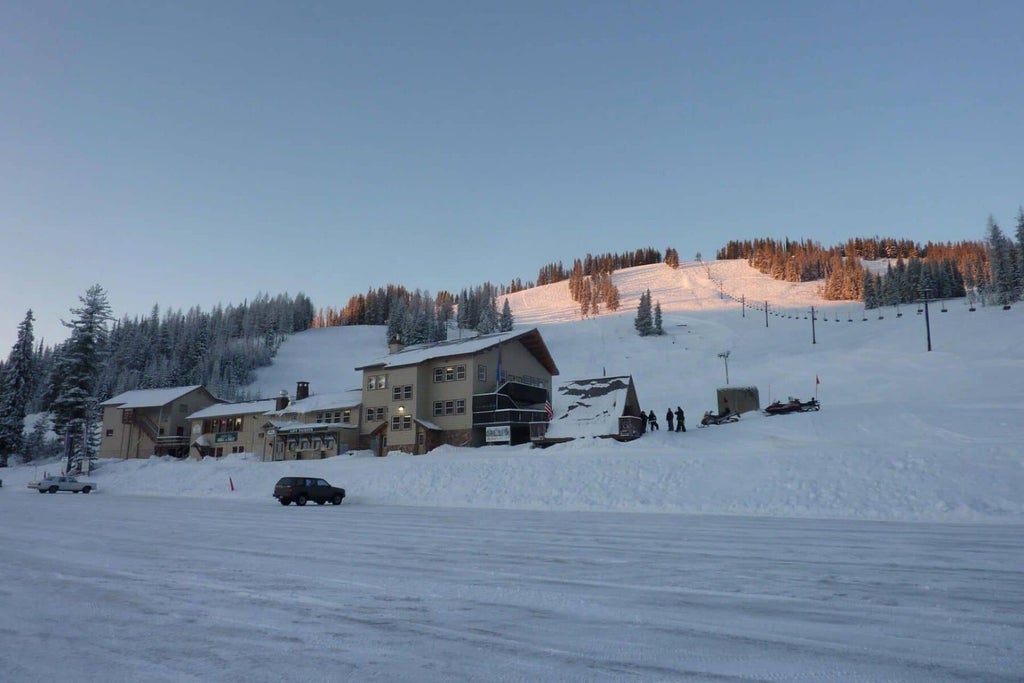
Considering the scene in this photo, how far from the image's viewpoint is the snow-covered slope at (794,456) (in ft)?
77.4

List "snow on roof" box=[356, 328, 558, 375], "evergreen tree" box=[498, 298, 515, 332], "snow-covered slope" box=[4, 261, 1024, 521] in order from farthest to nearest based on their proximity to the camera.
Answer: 1. "evergreen tree" box=[498, 298, 515, 332]
2. "snow on roof" box=[356, 328, 558, 375]
3. "snow-covered slope" box=[4, 261, 1024, 521]

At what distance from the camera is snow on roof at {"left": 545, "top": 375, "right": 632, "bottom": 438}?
4328 centimetres

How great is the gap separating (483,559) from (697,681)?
7753 mm

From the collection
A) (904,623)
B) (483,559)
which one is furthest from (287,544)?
(904,623)

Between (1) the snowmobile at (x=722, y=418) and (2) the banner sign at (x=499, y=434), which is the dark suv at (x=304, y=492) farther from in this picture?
(1) the snowmobile at (x=722, y=418)

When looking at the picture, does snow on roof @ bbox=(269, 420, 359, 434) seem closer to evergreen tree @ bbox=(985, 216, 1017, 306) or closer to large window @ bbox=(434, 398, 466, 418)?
large window @ bbox=(434, 398, 466, 418)

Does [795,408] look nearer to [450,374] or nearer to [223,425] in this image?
[450,374]

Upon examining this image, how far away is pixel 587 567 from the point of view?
1212 cm

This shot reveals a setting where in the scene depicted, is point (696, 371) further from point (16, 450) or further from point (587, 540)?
point (16, 450)

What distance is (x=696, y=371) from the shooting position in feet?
275

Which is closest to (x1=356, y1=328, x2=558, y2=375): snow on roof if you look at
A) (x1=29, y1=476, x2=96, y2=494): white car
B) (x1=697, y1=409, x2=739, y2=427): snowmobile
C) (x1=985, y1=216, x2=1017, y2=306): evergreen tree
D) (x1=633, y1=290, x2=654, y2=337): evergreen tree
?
(x1=697, y1=409, x2=739, y2=427): snowmobile

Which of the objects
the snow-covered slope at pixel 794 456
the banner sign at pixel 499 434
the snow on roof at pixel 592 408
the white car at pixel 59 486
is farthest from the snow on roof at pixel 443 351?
the white car at pixel 59 486

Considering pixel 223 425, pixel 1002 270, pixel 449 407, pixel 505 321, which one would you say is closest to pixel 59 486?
pixel 223 425

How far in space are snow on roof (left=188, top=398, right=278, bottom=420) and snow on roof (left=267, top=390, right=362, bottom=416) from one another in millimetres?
3341
